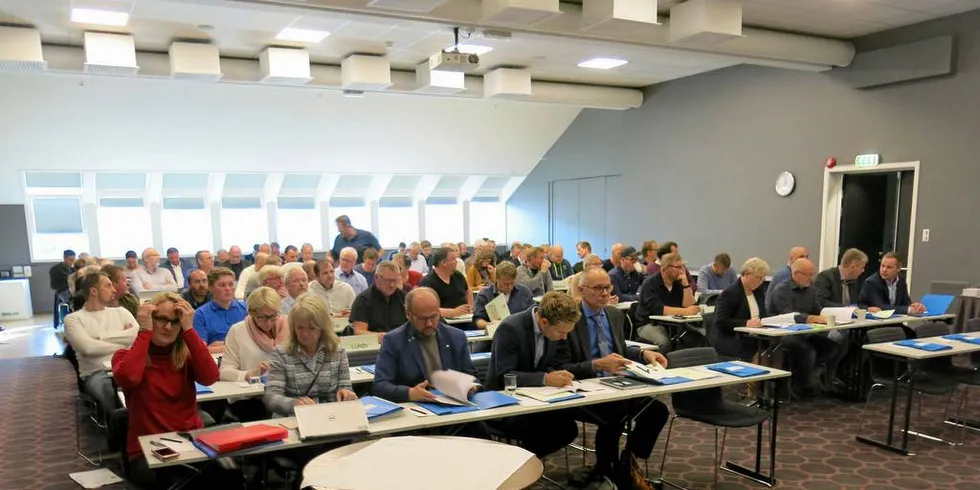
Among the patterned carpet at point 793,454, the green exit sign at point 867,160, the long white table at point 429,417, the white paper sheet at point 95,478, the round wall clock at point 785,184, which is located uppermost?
the green exit sign at point 867,160

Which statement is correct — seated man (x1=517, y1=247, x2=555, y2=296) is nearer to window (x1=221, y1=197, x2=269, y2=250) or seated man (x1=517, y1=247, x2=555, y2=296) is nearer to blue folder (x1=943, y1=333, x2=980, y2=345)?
blue folder (x1=943, y1=333, x2=980, y2=345)

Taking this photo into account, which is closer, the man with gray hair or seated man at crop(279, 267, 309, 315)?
seated man at crop(279, 267, 309, 315)

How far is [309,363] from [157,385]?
70 centimetres

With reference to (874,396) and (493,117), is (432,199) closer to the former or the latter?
(493,117)

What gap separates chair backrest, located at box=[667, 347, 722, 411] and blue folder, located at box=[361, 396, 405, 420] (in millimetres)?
1822

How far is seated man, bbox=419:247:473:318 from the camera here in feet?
19.5

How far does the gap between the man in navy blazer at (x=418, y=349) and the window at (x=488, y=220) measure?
12.5m

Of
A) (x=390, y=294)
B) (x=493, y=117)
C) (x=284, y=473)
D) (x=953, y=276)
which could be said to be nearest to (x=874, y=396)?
(x=953, y=276)

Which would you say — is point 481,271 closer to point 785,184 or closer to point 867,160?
point 785,184

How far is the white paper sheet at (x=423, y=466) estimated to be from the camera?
1985 mm

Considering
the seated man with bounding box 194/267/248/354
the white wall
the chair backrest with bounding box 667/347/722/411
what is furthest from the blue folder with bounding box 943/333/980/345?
the white wall

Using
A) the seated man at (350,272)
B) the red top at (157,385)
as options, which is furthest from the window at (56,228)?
the red top at (157,385)

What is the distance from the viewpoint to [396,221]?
15211mm

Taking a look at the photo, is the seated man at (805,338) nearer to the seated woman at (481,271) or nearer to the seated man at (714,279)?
the seated man at (714,279)
